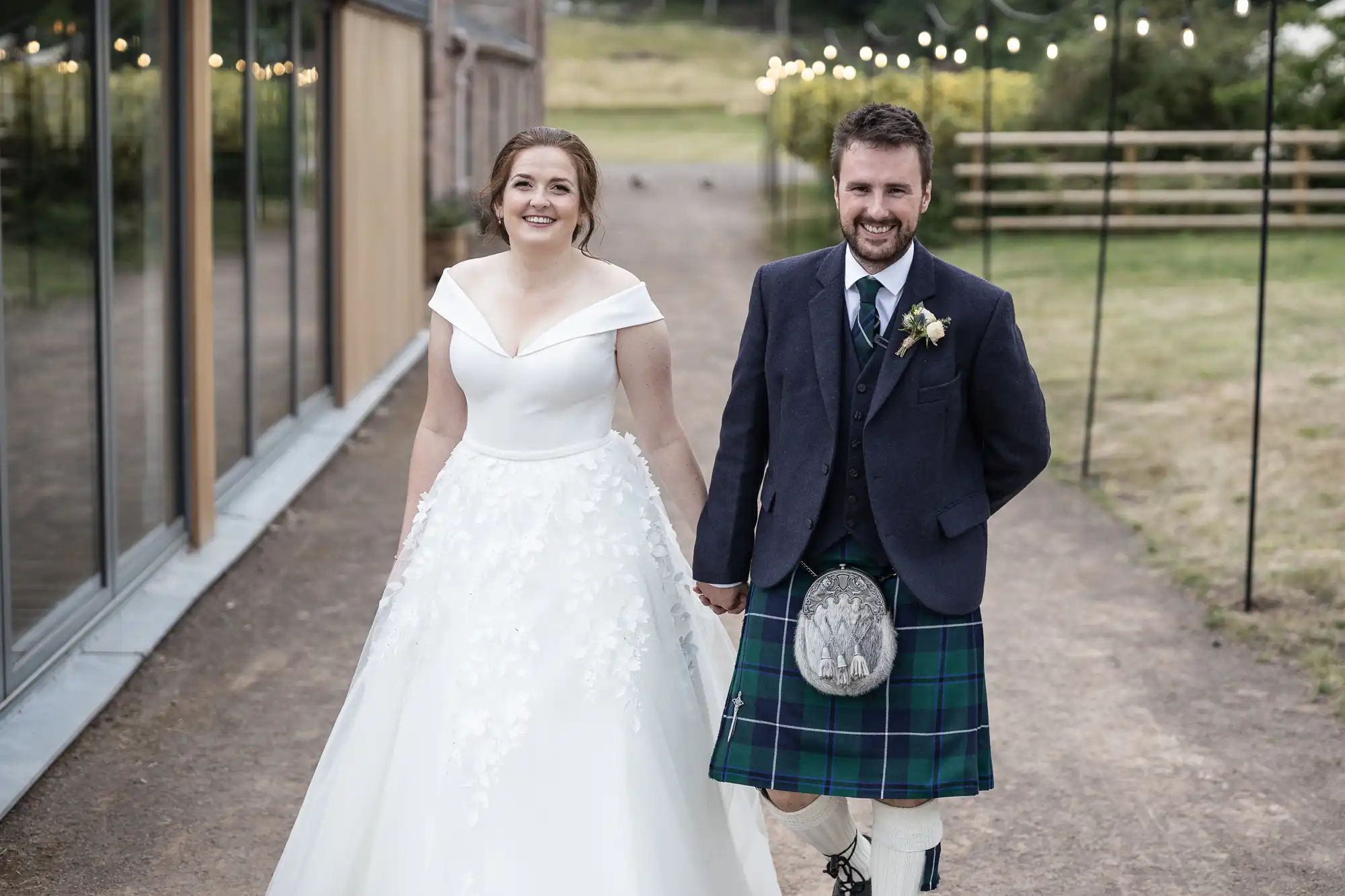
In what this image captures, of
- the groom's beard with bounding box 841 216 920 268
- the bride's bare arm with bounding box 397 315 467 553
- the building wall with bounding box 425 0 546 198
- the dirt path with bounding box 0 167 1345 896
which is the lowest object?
the dirt path with bounding box 0 167 1345 896

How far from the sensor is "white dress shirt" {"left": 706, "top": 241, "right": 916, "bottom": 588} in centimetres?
341

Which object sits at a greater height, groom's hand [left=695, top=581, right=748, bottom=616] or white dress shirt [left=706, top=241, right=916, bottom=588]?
white dress shirt [left=706, top=241, right=916, bottom=588]

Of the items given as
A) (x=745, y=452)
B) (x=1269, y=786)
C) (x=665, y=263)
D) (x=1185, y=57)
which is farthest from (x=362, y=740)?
(x=1185, y=57)

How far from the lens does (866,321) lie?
340cm

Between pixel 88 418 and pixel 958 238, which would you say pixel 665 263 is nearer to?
pixel 958 238

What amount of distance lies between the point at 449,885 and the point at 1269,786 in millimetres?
2689

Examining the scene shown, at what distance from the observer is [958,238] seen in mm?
23688

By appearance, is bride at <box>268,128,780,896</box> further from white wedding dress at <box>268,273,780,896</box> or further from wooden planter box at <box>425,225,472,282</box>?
wooden planter box at <box>425,225,472,282</box>

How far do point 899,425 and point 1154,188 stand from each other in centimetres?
2264

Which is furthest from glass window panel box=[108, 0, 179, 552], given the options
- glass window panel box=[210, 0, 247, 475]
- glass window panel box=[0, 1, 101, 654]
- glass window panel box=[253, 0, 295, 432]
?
glass window panel box=[253, 0, 295, 432]

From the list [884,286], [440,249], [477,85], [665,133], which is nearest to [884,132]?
[884,286]

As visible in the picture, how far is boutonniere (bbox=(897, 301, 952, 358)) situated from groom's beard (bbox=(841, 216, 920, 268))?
11 cm

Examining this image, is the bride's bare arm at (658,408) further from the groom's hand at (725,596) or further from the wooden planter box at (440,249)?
the wooden planter box at (440,249)

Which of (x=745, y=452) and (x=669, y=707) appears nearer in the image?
(x=745, y=452)
